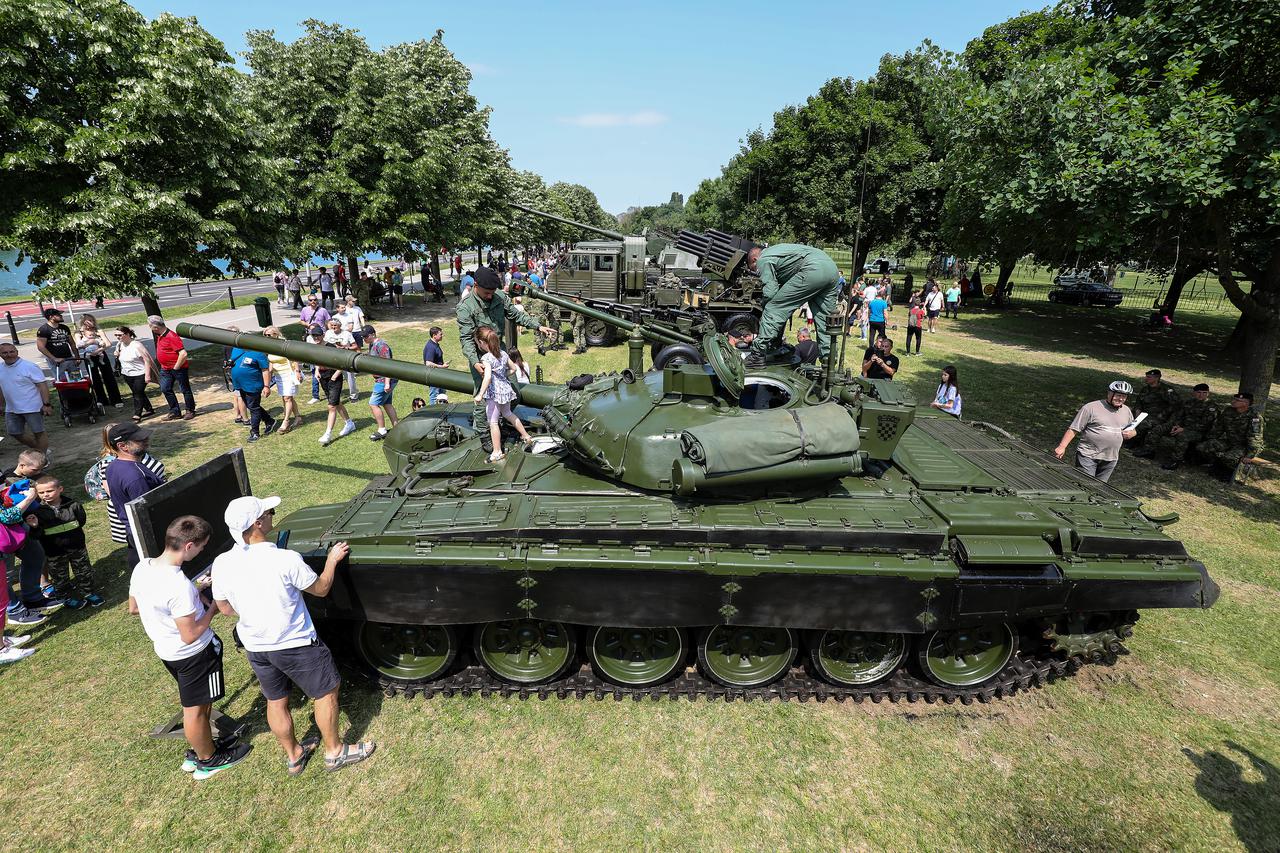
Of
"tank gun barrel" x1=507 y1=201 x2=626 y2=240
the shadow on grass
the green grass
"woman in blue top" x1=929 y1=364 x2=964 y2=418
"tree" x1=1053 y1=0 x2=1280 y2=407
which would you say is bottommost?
the green grass

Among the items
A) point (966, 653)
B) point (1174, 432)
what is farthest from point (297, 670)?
point (1174, 432)

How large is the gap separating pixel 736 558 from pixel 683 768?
1758mm

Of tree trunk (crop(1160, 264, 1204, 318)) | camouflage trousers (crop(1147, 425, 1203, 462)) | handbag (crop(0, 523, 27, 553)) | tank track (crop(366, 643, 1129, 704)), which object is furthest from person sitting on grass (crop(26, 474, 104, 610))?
tree trunk (crop(1160, 264, 1204, 318))

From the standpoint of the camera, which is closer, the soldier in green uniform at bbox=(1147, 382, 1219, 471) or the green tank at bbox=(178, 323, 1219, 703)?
the green tank at bbox=(178, 323, 1219, 703)

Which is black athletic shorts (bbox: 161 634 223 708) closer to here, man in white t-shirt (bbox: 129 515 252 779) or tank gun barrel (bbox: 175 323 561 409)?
man in white t-shirt (bbox: 129 515 252 779)

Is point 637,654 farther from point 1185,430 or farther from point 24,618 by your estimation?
point 1185,430

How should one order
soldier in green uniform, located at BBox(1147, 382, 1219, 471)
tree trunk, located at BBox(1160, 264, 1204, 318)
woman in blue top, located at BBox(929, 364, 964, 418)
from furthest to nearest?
tree trunk, located at BBox(1160, 264, 1204, 318), soldier in green uniform, located at BBox(1147, 382, 1219, 471), woman in blue top, located at BBox(929, 364, 964, 418)

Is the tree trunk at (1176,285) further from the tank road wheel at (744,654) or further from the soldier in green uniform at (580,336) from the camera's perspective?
the tank road wheel at (744,654)

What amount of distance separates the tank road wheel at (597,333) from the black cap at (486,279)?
12.2m

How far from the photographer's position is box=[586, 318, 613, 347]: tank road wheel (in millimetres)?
19736

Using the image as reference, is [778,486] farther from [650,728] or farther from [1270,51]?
[1270,51]

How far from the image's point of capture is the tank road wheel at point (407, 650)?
5543 millimetres

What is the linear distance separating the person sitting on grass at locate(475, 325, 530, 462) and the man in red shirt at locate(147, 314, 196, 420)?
8.74 meters

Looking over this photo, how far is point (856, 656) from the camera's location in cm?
568
